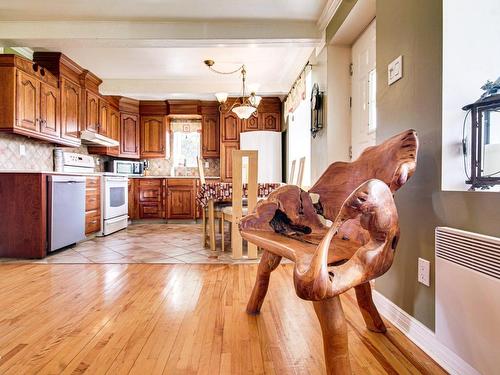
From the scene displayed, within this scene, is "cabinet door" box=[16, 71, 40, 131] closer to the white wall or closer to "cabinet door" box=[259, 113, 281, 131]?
"cabinet door" box=[259, 113, 281, 131]

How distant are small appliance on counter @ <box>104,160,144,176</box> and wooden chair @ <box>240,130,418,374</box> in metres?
4.56

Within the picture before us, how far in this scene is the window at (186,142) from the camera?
6.30m

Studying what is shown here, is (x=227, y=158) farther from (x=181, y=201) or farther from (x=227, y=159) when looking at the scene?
(x=181, y=201)

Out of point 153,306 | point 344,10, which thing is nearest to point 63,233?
Result: point 153,306

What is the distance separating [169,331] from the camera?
149 cm

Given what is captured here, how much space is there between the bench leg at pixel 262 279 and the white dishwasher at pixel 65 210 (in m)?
2.46

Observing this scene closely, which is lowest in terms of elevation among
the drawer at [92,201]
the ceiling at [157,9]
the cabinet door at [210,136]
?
the drawer at [92,201]

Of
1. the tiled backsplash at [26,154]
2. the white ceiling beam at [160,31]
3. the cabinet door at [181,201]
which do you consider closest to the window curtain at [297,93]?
the white ceiling beam at [160,31]

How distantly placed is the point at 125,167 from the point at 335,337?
5389 mm

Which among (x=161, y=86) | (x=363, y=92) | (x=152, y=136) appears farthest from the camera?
(x=152, y=136)

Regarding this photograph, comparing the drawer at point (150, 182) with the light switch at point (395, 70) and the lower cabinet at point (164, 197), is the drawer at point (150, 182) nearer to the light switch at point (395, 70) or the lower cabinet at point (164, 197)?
the lower cabinet at point (164, 197)

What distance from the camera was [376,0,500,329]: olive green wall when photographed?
3.68ft

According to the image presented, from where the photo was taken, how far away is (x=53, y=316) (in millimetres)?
1667

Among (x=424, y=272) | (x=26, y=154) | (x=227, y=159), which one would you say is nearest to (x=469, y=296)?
(x=424, y=272)
